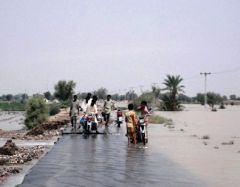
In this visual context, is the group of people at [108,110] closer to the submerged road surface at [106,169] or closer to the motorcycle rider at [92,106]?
the motorcycle rider at [92,106]

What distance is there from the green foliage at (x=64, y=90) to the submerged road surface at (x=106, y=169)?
73.2 m

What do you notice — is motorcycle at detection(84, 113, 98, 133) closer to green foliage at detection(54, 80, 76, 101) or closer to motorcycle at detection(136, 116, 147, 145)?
motorcycle at detection(136, 116, 147, 145)

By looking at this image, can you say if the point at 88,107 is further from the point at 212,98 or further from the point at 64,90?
the point at 212,98

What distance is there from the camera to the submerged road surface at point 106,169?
30.3 ft

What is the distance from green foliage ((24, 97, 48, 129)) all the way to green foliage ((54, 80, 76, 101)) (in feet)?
162

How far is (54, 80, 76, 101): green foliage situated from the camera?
8838 centimetres

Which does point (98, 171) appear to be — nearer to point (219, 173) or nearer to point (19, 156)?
point (219, 173)

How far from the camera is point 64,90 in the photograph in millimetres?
89938

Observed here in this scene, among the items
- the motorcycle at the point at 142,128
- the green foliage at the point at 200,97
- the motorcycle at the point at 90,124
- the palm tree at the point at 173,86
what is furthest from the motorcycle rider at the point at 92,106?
the green foliage at the point at 200,97

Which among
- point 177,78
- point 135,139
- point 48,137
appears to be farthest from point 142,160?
point 177,78

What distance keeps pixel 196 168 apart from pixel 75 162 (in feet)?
9.50

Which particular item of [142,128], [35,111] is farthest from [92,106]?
[35,111]

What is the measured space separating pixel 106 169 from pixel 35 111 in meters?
28.1

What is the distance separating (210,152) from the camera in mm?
16438
